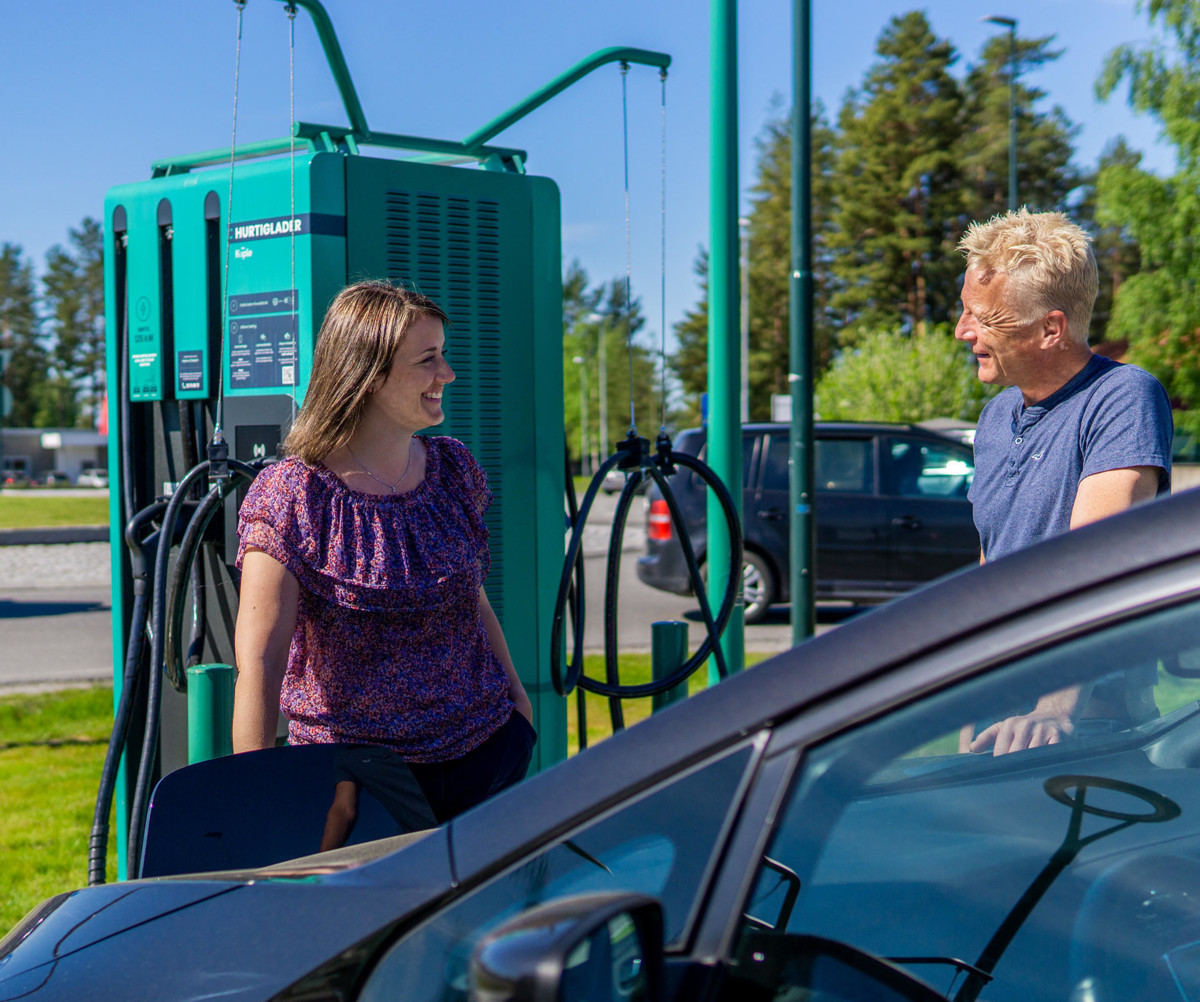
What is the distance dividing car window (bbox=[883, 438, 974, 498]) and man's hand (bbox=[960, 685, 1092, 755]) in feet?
31.2

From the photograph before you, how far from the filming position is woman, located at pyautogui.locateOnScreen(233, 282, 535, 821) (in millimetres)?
2367

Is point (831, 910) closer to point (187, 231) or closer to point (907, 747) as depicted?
point (907, 747)

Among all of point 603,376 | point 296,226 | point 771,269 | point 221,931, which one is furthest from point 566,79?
point 771,269

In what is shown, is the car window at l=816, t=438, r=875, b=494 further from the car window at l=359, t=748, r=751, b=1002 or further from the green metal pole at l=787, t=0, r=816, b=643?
the car window at l=359, t=748, r=751, b=1002

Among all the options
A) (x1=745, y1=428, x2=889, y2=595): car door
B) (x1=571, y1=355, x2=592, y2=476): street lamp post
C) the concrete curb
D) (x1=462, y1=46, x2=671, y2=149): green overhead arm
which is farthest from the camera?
(x1=571, y1=355, x2=592, y2=476): street lamp post

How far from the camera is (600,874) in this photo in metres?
1.22

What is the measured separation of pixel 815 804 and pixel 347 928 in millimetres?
504

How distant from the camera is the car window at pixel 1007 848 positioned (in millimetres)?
1143

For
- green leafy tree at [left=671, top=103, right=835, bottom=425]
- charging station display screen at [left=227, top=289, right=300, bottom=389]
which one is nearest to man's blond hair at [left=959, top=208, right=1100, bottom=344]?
charging station display screen at [left=227, top=289, right=300, bottom=389]

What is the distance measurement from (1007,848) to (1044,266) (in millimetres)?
1582

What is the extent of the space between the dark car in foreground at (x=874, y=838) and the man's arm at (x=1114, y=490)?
108cm

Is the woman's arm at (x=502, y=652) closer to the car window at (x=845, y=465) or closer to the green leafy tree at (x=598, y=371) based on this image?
the car window at (x=845, y=465)

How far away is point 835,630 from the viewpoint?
Result: 3.90 ft

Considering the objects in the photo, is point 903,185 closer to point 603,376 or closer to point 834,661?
point 603,376
